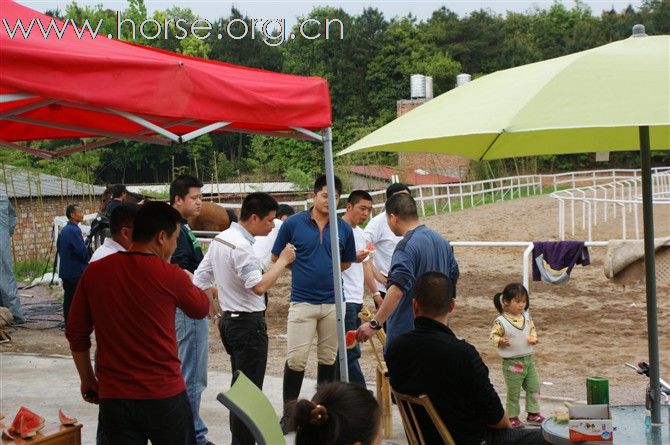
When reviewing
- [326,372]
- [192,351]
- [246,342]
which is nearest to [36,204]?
[326,372]

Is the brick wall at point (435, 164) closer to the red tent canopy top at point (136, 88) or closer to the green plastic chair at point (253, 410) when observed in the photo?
the red tent canopy top at point (136, 88)

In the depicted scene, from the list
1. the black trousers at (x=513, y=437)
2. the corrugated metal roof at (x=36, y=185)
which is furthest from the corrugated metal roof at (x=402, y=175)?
the black trousers at (x=513, y=437)

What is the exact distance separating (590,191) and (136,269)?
24932 mm

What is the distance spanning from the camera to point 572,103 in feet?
11.4

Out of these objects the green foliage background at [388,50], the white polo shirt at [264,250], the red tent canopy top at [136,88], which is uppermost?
the green foliage background at [388,50]

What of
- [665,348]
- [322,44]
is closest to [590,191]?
[665,348]

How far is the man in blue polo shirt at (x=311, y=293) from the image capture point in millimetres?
6734

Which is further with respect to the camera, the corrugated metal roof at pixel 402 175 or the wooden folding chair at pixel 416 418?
the corrugated metal roof at pixel 402 175

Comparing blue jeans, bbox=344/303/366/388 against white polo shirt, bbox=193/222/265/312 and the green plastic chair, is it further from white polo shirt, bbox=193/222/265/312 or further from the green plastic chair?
the green plastic chair

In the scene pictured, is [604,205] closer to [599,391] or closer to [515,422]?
[515,422]

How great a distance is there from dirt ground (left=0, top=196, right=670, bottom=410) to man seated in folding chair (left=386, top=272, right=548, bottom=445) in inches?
151

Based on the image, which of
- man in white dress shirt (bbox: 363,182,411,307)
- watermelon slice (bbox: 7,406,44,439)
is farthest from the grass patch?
watermelon slice (bbox: 7,406,44,439)

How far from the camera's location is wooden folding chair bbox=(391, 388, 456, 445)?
164 inches

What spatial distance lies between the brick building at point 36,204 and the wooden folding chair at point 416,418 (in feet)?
54.5
